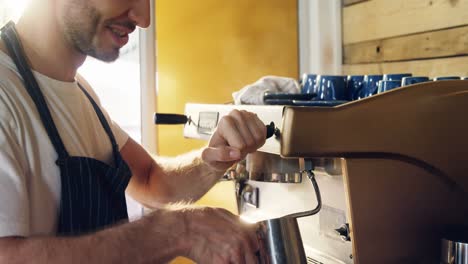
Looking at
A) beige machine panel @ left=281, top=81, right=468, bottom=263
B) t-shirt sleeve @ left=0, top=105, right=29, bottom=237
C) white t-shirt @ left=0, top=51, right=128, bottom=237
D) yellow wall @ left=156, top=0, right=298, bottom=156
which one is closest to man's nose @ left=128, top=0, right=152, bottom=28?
white t-shirt @ left=0, top=51, right=128, bottom=237

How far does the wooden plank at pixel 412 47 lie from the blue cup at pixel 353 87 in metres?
0.29

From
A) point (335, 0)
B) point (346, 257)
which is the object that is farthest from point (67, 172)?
point (335, 0)

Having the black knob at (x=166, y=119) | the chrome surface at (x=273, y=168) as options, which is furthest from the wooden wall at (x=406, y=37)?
the black knob at (x=166, y=119)

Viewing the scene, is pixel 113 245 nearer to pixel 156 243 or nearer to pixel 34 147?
pixel 156 243

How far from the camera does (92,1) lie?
2.91 ft

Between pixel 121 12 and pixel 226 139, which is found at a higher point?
pixel 121 12

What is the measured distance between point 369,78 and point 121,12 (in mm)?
585

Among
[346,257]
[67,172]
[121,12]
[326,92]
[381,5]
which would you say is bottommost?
[346,257]

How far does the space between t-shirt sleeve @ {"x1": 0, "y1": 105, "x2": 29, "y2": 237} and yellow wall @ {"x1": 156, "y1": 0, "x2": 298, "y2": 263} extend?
1.26 metres

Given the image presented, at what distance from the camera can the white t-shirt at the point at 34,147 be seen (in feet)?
2.36

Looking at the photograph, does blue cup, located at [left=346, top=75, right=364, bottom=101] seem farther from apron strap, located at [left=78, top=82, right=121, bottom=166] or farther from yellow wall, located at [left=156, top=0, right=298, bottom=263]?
yellow wall, located at [left=156, top=0, right=298, bottom=263]

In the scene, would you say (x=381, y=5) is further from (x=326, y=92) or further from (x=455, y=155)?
(x=455, y=155)

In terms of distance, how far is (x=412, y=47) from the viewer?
1.46 metres

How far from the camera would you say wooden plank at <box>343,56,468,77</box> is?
129cm
